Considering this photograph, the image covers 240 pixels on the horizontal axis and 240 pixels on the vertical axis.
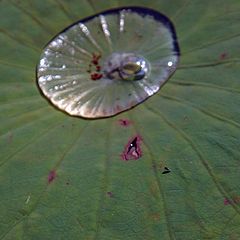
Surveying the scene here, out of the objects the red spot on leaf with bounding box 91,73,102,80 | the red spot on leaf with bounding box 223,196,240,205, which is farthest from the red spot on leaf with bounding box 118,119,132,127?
the red spot on leaf with bounding box 223,196,240,205

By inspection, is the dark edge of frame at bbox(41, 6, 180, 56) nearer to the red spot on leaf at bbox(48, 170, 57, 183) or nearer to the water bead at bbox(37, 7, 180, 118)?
the water bead at bbox(37, 7, 180, 118)

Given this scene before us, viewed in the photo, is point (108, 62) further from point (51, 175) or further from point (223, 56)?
point (51, 175)

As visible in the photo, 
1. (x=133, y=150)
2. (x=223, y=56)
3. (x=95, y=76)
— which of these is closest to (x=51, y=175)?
(x=133, y=150)

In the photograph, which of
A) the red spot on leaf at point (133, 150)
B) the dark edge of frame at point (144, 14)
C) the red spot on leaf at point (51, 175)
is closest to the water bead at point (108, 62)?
the dark edge of frame at point (144, 14)

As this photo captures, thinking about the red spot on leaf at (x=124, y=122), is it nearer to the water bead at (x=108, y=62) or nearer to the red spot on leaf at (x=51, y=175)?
the water bead at (x=108, y=62)

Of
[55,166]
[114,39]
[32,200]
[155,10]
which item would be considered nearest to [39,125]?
[55,166]

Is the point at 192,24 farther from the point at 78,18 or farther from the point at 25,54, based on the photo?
the point at 25,54
